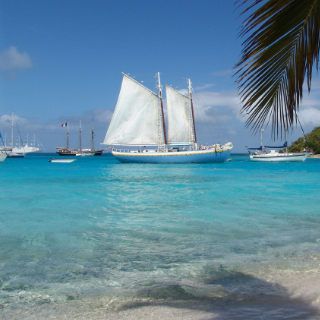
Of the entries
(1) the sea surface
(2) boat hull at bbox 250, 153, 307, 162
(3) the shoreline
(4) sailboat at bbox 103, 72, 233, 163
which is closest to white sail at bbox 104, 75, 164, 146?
(4) sailboat at bbox 103, 72, 233, 163

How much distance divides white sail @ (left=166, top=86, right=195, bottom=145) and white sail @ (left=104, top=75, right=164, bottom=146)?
233 cm

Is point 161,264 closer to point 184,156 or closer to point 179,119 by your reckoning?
point 184,156

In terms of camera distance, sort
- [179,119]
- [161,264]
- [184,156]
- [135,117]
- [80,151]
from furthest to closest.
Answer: [80,151]
[184,156]
[179,119]
[135,117]
[161,264]

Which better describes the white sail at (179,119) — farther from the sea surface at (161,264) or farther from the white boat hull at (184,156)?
the sea surface at (161,264)

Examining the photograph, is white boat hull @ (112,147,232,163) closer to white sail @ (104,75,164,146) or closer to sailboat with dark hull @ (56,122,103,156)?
white sail @ (104,75,164,146)

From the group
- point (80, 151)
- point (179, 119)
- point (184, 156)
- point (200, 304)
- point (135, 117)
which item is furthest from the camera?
point (80, 151)

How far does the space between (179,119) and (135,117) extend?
6896mm

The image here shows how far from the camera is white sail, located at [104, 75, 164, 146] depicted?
59938 mm

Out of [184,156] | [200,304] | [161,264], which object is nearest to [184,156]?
[184,156]

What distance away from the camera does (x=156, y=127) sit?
60875 millimetres

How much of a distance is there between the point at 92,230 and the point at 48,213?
12.8 ft

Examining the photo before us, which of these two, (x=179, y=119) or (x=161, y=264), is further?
(x=179, y=119)

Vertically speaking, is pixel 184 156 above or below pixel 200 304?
above

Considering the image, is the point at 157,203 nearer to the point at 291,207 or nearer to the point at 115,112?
the point at 291,207
